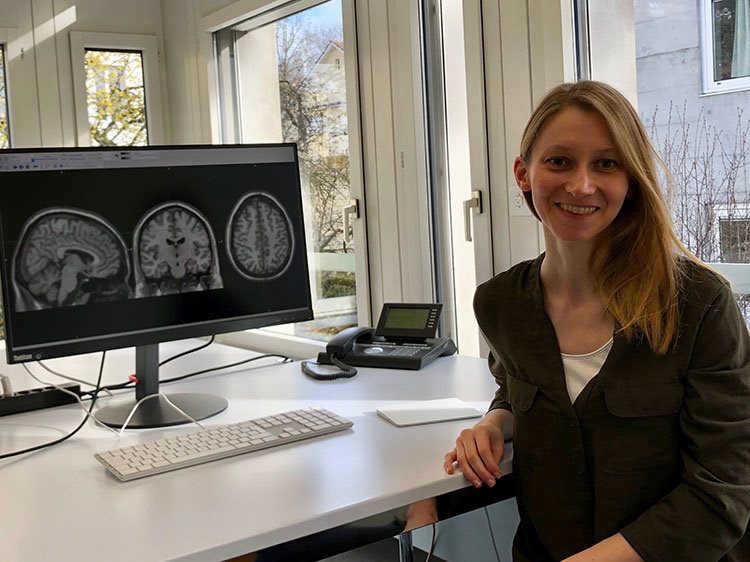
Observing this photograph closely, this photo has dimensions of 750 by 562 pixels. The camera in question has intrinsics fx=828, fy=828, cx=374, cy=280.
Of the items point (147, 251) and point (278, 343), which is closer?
point (147, 251)

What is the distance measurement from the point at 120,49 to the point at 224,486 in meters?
3.27

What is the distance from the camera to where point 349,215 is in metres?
2.98

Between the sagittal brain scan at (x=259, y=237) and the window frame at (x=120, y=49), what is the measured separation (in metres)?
2.39

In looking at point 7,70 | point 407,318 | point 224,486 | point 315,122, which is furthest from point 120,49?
point 224,486

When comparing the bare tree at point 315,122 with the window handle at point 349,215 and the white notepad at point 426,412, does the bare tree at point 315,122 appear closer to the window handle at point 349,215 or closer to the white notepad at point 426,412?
the window handle at point 349,215

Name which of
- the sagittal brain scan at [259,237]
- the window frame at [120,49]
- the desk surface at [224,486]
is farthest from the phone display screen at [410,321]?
the window frame at [120,49]

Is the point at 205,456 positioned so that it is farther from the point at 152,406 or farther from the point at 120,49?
the point at 120,49

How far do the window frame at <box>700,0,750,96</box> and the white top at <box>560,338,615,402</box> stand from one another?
98 cm

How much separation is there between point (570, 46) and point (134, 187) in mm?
1195

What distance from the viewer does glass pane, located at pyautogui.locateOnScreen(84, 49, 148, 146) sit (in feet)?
12.8

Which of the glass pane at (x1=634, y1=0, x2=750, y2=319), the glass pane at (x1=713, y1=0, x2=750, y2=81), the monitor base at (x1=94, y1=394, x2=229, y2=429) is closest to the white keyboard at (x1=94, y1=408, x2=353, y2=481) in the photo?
the monitor base at (x1=94, y1=394, x2=229, y2=429)

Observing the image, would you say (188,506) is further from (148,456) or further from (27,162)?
(27,162)

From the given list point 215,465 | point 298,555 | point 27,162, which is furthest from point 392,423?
point 27,162

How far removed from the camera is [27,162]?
1.49 metres
